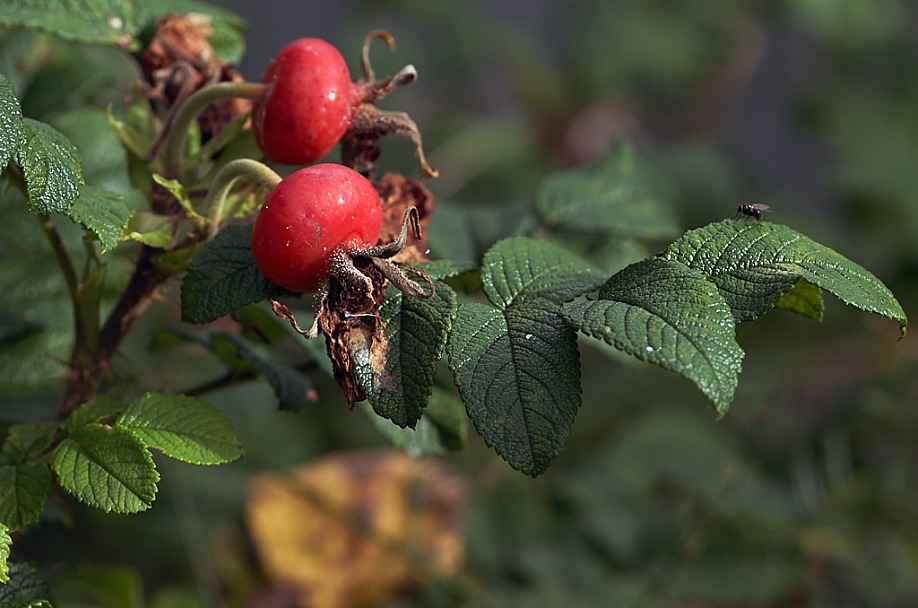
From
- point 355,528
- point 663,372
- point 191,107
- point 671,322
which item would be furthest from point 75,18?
point 663,372

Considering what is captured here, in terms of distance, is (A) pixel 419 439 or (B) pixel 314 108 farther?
(A) pixel 419 439

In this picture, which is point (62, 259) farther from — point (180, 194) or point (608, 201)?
point (608, 201)

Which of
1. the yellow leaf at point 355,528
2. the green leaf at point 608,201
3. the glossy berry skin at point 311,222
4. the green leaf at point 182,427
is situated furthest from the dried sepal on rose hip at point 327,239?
the yellow leaf at point 355,528

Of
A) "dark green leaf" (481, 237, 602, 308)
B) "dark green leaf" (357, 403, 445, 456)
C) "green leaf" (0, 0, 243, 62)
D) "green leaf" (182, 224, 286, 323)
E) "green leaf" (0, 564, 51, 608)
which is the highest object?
"green leaf" (0, 0, 243, 62)

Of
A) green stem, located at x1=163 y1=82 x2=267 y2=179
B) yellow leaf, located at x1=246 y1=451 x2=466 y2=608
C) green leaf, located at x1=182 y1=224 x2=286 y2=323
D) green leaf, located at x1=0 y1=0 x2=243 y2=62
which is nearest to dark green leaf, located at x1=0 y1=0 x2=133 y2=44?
green leaf, located at x1=0 y1=0 x2=243 y2=62

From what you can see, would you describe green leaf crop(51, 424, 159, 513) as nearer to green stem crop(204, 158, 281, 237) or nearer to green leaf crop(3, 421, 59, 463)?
green leaf crop(3, 421, 59, 463)

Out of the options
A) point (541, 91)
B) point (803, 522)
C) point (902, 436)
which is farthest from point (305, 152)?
point (541, 91)
